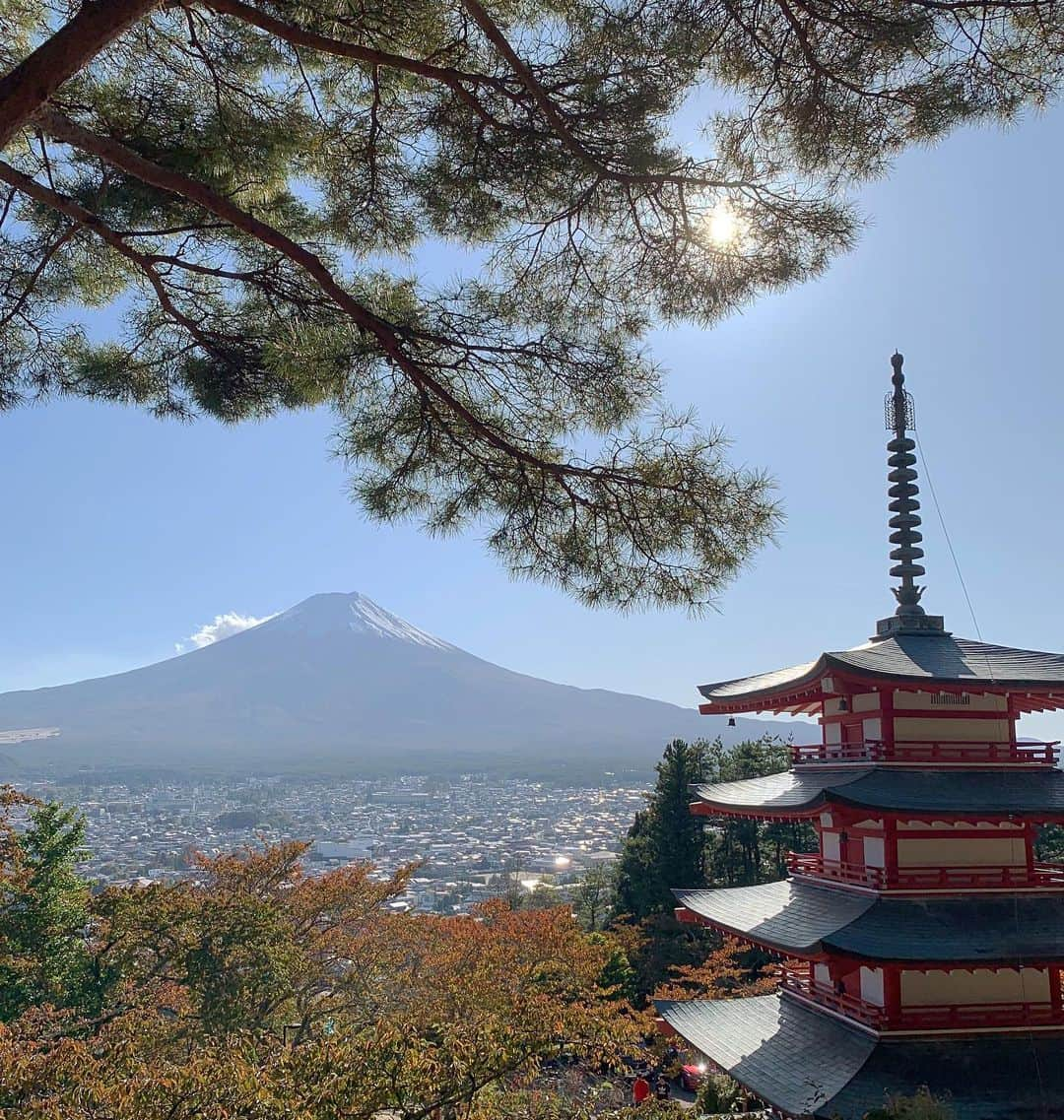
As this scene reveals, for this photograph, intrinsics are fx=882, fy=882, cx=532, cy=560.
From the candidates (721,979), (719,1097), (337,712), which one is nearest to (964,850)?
(719,1097)

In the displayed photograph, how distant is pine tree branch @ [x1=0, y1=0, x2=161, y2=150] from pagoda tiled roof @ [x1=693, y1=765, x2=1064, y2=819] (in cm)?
609

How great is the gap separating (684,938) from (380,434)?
14807 millimetres

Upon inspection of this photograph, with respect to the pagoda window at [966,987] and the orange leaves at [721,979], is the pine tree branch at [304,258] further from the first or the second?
the orange leaves at [721,979]

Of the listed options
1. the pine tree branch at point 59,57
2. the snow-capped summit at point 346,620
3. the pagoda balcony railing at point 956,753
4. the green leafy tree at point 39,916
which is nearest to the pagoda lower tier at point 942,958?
the pagoda balcony railing at point 956,753

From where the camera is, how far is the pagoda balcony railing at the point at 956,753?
270 inches

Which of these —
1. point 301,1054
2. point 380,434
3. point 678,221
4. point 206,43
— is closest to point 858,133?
point 678,221

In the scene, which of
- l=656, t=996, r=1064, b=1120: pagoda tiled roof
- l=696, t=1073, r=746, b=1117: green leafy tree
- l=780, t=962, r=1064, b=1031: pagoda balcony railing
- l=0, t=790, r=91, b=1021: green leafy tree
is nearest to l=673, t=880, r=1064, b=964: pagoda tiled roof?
l=780, t=962, r=1064, b=1031: pagoda balcony railing

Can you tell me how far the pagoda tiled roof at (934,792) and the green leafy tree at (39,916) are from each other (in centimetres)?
808

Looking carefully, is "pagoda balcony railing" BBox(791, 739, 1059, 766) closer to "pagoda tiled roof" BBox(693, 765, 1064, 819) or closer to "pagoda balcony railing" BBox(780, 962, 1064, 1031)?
"pagoda tiled roof" BBox(693, 765, 1064, 819)

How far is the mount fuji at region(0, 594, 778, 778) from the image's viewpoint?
343 feet

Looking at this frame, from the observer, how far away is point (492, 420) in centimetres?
379

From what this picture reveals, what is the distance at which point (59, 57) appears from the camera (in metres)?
2.48

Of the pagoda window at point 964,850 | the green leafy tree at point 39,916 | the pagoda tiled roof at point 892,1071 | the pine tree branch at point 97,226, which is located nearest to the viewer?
the pine tree branch at point 97,226

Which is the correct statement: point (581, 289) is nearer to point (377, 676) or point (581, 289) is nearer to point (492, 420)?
point (492, 420)
